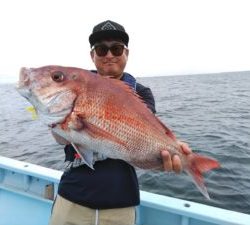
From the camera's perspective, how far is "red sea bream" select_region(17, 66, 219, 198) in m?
2.33

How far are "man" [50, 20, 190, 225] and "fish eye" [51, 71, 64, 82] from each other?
693 mm

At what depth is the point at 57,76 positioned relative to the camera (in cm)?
246

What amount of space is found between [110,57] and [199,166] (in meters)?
1.37

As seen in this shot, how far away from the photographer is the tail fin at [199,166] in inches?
100

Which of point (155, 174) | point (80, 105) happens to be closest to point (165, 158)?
point (80, 105)

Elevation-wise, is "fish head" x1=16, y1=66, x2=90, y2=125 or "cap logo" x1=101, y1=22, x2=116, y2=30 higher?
"cap logo" x1=101, y1=22, x2=116, y2=30

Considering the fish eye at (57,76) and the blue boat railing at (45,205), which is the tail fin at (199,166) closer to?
the blue boat railing at (45,205)

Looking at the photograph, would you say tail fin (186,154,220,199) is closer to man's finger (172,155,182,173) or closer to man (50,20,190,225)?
man's finger (172,155,182,173)

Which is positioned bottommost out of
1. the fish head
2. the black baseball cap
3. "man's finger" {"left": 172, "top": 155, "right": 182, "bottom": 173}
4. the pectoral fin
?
"man's finger" {"left": 172, "top": 155, "right": 182, "bottom": 173}

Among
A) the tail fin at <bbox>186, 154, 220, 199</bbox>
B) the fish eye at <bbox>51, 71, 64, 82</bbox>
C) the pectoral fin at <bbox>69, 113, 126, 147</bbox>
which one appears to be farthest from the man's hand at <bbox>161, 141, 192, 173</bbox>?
the fish eye at <bbox>51, 71, 64, 82</bbox>

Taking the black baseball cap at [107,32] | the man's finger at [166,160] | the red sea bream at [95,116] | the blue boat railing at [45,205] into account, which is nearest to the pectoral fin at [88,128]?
the red sea bream at [95,116]

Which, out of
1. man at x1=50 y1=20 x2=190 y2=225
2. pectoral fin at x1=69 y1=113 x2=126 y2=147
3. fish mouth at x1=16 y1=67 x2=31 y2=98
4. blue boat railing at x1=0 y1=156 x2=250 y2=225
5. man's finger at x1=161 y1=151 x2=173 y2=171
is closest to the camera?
pectoral fin at x1=69 y1=113 x2=126 y2=147

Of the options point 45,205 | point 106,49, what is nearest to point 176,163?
point 106,49

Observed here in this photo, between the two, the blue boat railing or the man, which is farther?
the blue boat railing
